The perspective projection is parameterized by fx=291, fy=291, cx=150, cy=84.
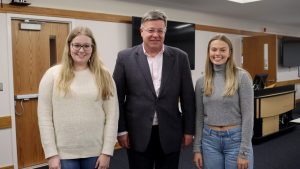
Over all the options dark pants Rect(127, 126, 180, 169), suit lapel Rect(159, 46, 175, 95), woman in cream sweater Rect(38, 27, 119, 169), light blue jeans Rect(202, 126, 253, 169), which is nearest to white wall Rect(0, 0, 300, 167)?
woman in cream sweater Rect(38, 27, 119, 169)

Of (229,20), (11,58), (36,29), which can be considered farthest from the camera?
(229,20)

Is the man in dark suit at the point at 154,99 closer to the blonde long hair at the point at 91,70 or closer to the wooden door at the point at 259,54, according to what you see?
the blonde long hair at the point at 91,70

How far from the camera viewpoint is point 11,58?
137 inches

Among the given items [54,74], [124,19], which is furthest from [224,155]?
[124,19]

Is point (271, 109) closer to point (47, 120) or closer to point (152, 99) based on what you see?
point (152, 99)

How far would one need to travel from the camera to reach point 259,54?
269 inches

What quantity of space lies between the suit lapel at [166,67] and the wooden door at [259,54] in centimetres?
554

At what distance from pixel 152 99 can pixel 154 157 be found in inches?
15.4

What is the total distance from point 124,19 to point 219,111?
315 centimetres

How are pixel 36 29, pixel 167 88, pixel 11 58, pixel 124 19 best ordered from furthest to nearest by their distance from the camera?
1. pixel 124 19
2. pixel 36 29
3. pixel 11 58
4. pixel 167 88

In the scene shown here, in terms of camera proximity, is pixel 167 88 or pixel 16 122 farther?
pixel 16 122

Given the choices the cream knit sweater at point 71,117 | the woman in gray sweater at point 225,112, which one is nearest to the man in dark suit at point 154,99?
the woman in gray sweater at point 225,112

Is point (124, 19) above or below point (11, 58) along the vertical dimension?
above

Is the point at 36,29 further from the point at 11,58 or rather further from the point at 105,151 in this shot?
the point at 105,151
